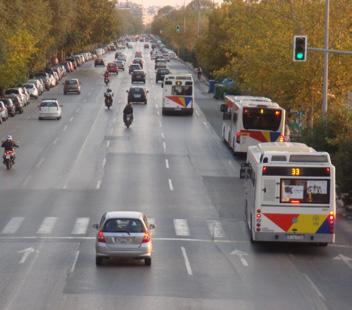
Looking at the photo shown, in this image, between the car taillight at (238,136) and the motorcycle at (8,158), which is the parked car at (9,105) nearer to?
the car taillight at (238,136)

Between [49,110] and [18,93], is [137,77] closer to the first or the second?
[18,93]

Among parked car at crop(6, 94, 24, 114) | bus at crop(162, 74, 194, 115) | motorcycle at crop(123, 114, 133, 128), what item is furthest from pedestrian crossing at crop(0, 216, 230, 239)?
parked car at crop(6, 94, 24, 114)

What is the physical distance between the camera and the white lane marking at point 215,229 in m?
30.5

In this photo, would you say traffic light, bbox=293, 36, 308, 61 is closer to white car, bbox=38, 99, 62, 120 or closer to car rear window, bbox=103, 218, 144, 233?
car rear window, bbox=103, 218, 144, 233

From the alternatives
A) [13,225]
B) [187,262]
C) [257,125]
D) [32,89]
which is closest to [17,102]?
[32,89]

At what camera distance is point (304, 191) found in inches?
1070

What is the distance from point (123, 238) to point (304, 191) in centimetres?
537

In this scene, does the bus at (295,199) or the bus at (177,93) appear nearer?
the bus at (295,199)

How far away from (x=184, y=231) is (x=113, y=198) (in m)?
6.28

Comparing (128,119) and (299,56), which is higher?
(299,56)

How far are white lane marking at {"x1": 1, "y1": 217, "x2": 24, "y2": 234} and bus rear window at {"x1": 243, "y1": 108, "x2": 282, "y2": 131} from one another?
1858 centimetres

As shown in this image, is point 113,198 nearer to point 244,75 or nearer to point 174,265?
point 174,265

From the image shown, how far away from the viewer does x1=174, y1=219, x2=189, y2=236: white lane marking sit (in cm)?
3058

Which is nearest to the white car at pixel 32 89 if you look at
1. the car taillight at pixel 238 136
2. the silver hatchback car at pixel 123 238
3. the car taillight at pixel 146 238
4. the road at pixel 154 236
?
the road at pixel 154 236
